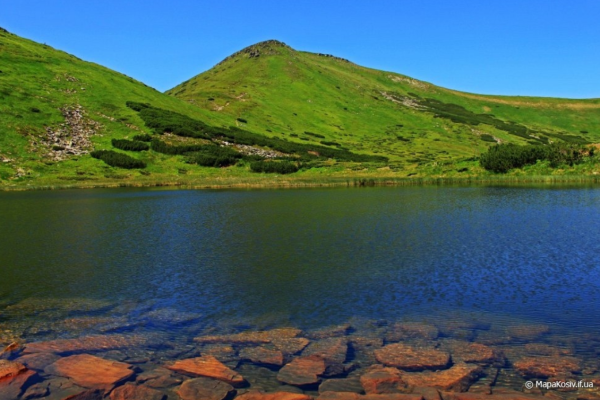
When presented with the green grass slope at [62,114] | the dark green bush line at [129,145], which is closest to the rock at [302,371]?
the green grass slope at [62,114]

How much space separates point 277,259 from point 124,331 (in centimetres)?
1158

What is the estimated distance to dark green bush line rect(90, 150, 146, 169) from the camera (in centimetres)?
9562

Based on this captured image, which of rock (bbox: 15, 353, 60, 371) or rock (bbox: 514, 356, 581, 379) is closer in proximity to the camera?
rock (bbox: 514, 356, 581, 379)

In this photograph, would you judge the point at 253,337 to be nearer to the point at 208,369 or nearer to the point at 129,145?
the point at 208,369

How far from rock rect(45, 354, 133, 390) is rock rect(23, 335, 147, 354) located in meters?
0.73

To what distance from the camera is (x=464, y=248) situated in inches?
1102

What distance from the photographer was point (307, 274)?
22.7 metres

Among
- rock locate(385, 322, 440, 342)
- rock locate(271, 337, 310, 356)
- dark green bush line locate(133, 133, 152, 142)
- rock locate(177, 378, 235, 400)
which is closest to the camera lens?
rock locate(177, 378, 235, 400)

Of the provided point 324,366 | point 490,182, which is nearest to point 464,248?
point 324,366

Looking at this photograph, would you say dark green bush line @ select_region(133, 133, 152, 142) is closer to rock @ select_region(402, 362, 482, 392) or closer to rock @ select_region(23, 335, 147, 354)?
rock @ select_region(23, 335, 147, 354)

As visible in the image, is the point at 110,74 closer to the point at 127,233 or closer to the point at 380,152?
the point at 380,152

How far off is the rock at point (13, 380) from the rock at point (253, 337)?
4535 millimetres

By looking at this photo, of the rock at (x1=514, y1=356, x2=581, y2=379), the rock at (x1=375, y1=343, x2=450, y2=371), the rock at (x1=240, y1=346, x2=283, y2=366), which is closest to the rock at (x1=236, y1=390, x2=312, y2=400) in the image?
the rock at (x1=240, y1=346, x2=283, y2=366)

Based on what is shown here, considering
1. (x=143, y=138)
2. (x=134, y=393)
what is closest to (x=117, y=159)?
(x=143, y=138)
